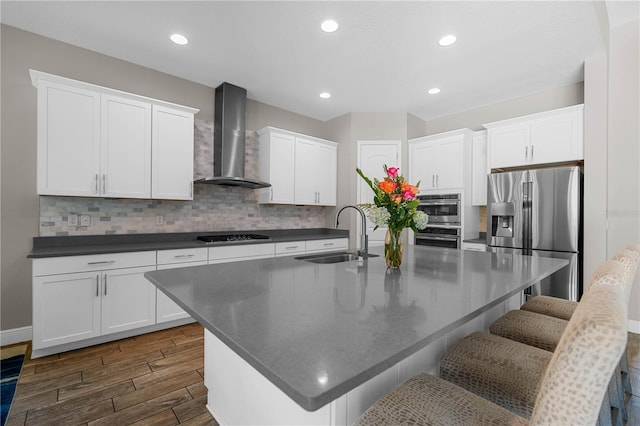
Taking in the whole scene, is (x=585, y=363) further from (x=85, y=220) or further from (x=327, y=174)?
(x=327, y=174)

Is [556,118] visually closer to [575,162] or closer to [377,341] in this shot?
[575,162]

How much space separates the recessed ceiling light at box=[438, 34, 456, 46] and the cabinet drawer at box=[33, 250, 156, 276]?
3269 millimetres

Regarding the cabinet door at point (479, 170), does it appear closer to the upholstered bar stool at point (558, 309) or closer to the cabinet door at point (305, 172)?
the cabinet door at point (305, 172)

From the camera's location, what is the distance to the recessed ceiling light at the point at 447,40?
2671 millimetres

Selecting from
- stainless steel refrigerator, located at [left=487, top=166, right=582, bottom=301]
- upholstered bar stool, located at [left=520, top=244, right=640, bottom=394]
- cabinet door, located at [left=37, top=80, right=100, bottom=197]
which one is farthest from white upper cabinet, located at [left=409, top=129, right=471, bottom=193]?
cabinet door, located at [left=37, top=80, right=100, bottom=197]

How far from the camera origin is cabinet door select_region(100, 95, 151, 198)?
2752mm

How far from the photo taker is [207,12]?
237 centimetres

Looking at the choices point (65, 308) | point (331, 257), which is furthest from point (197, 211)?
point (331, 257)

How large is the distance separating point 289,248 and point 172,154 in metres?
1.71

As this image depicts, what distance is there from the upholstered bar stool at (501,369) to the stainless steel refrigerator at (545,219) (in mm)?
2386

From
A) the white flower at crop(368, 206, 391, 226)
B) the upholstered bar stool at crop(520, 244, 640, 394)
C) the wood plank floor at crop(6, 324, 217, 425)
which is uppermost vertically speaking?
the white flower at crop(368, 206, 391, 226)

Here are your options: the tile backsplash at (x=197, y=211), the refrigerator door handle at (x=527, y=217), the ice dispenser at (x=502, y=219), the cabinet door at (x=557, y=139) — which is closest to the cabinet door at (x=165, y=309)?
the tile backsplash at (x=197, y=211)

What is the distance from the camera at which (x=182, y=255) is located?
294 cm

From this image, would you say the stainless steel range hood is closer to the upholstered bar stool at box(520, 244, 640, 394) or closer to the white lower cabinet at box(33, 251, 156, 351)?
the white lower cabinet at box(33, 251, 156, 351)
